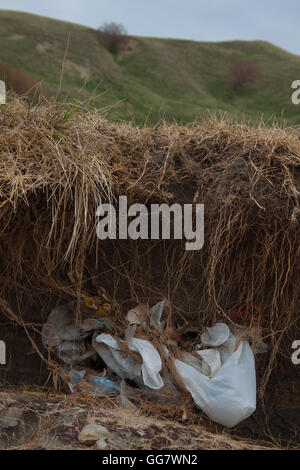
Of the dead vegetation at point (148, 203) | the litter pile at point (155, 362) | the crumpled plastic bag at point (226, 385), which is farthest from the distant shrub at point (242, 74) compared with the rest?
the crumpled plastic bag at point (226, 385)

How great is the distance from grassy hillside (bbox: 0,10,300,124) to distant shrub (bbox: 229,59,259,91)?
367mm

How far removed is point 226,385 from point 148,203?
1065 mm

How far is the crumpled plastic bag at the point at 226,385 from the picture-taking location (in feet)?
8.08

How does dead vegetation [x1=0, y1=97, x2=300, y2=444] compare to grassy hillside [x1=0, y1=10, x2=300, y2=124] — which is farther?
grassy hillside [x1=0, y1=10, x2=300, y2=124]

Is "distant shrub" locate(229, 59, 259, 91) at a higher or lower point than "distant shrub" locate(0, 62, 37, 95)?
higher

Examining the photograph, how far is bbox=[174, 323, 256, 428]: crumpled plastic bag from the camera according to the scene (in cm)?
246

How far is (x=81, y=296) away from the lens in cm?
280

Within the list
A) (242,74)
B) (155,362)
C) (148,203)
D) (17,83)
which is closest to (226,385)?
(155,362)

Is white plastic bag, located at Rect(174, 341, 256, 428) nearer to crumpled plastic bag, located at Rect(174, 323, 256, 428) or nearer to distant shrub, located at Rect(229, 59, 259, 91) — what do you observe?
crumpled plastic bag, located at Rect(174, 323, 256, 428)

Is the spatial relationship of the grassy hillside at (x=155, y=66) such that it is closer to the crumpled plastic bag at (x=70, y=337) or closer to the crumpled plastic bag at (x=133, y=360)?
the crumpled plastic bag at (x=70, y=337)

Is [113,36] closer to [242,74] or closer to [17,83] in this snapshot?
[242,74]

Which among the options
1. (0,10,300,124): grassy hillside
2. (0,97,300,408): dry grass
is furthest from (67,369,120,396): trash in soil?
(0,10,300,124): grassy hillside

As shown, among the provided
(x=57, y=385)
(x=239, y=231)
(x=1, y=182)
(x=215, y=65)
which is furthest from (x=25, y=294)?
(x=215, y=65)

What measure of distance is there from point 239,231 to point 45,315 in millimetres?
1249
